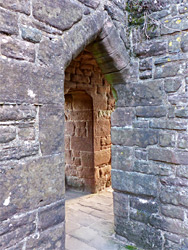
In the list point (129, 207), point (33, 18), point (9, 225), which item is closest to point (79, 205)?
point (129, 207)

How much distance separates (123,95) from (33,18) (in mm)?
1506

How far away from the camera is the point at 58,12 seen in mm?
1685

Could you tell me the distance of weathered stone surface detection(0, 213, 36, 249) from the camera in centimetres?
135

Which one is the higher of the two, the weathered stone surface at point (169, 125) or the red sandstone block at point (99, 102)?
the red sandstone block at point (99, 102)

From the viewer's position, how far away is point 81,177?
5027 mm

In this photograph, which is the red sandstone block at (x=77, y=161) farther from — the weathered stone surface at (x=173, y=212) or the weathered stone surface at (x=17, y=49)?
the weathered stone surface at (x=17, y=49)

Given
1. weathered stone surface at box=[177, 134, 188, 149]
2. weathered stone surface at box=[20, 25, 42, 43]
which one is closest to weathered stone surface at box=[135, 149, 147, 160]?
weathered stone surface at box=[177, 134, 188, 149]

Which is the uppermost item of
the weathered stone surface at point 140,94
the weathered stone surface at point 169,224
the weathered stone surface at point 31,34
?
A: the weathered stone surface at point 31,34

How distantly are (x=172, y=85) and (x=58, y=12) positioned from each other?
53.9 inches

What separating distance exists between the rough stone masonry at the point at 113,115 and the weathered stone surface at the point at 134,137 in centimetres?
1

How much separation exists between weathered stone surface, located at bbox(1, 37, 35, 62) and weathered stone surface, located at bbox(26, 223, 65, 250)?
1.21 meters

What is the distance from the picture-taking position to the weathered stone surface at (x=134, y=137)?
2535mm

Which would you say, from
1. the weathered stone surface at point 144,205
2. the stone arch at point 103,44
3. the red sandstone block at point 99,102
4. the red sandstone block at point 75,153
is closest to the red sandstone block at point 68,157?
the red sandstone block at point 75,153

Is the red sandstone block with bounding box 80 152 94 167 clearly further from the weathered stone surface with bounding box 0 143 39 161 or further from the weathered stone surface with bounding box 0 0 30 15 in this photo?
the weathered stone surface with bounding box 0 0 30 15
